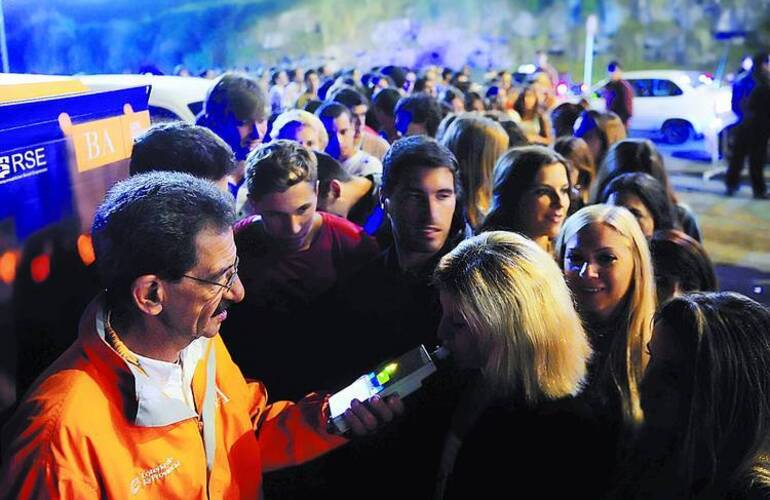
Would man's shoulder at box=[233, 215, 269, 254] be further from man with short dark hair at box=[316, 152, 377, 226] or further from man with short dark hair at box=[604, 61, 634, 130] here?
man with short dark hair at box=[604, 61, 634, 130]

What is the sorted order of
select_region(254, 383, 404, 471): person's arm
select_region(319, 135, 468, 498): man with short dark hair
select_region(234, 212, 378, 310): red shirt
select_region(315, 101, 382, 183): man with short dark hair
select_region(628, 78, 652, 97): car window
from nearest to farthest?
select_region(254, 383, 404, 471): person's arm < select_region(319, 135, 468, 498): man with short dark hair < select_region(234, 212, 378, 310): red shirt < select_region(315, 101, 382, 183): man with short dark hair < select_region(628, 78, 652, 97): car window

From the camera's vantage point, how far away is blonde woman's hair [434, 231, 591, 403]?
1.91 meters

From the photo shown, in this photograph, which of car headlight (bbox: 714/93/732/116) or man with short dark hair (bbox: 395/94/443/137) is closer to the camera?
man with short dark hair (bbox: 395/94/443/137)

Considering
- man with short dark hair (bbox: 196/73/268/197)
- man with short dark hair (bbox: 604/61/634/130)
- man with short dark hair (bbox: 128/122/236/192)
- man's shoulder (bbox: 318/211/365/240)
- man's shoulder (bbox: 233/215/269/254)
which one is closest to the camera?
man with short dark hair (bbox: 128/122/236/192)

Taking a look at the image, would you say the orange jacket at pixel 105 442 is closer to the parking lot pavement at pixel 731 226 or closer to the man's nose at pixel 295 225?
the man's nose at pixel 295 225

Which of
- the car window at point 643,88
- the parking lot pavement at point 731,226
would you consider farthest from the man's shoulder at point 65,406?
the car window at point 643,88

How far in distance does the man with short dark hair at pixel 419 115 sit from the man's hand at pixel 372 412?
435 centimetres

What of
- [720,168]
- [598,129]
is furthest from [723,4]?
[598,129]

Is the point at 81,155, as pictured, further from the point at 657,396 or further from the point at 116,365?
the point at 657,396

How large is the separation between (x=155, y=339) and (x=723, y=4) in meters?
26.9

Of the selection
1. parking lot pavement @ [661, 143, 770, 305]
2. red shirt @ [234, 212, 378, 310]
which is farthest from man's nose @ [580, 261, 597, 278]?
parking lot pavement @ [661, 143, 770, 305]

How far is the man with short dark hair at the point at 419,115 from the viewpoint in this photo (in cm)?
600

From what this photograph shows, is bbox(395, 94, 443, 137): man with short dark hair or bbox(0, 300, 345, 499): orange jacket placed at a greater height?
bbox(395, 94, 443, 137): man with short dark hair

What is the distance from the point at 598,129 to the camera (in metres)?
5.88
